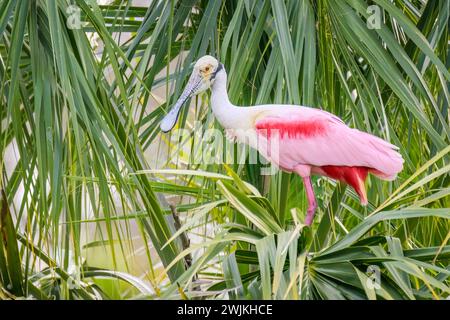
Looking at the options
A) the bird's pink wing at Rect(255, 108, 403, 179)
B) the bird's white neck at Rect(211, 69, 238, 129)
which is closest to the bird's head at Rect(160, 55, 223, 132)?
the bird's white neck at Rect(211, 69, 238, 129)

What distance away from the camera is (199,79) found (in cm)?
197

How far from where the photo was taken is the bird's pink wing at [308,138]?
1.88 metres

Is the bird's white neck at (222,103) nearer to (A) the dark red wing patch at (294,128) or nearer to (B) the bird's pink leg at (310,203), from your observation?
(A) the dark red wing patch at (294,128)

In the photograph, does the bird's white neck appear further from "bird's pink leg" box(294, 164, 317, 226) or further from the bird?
"bird's pink leg" box(294, 164, 317, 226)

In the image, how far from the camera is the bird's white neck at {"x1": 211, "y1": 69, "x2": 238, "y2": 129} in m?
1.91

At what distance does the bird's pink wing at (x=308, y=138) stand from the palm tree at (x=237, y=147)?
60mm

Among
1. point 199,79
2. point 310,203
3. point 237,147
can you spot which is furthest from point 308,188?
point 199,79

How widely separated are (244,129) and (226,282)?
17.2 inches

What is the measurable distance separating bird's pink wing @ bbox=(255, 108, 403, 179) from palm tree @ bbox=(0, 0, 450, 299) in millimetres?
60

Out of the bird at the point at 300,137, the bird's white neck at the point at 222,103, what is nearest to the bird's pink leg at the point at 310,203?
the bird at the point at 300,137
